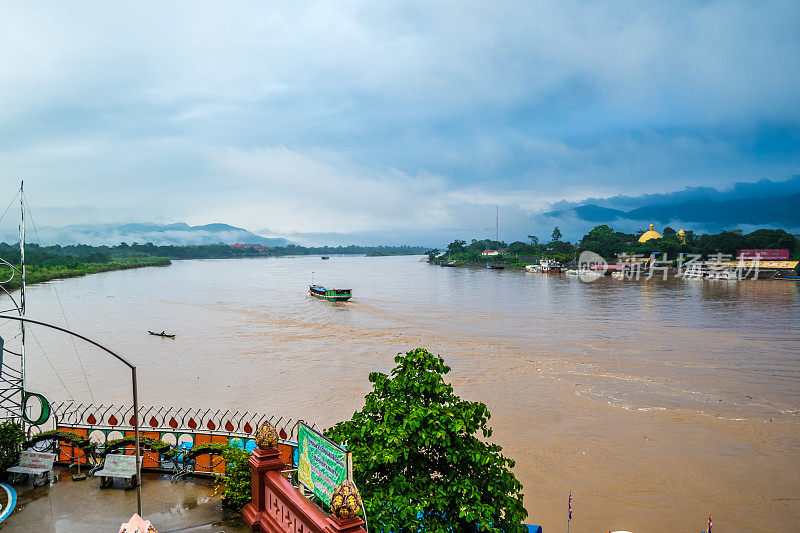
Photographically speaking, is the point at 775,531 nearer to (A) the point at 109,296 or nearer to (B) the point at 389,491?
(B) the point at 389,491

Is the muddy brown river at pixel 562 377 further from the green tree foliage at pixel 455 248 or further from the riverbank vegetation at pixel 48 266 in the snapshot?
the green tree foliage at pixel 455 248

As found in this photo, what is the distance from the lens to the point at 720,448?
612 inches

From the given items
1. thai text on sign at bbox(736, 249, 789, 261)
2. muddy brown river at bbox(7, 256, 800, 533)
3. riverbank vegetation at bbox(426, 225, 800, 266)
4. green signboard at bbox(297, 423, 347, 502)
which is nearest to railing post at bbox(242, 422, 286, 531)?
green signboard at bbox(297, 423, 347, 502)

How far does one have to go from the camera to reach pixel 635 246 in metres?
121

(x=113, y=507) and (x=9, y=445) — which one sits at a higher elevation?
(x=9, y=445)

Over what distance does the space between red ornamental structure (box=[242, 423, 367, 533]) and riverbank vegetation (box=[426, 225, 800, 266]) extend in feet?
362

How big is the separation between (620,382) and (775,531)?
1150cm

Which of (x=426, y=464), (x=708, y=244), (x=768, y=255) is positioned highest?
(x=708, y=244)

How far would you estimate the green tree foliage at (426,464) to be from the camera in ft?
20.1

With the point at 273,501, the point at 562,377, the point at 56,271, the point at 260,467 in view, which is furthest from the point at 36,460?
the point at 56,271

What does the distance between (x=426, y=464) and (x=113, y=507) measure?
5903 mm

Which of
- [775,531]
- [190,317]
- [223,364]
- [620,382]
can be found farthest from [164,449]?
[190,317]

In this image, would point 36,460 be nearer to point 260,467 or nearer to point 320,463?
point 260,467

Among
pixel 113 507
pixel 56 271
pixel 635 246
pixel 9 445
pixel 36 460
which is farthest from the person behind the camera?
pixel 635 246
